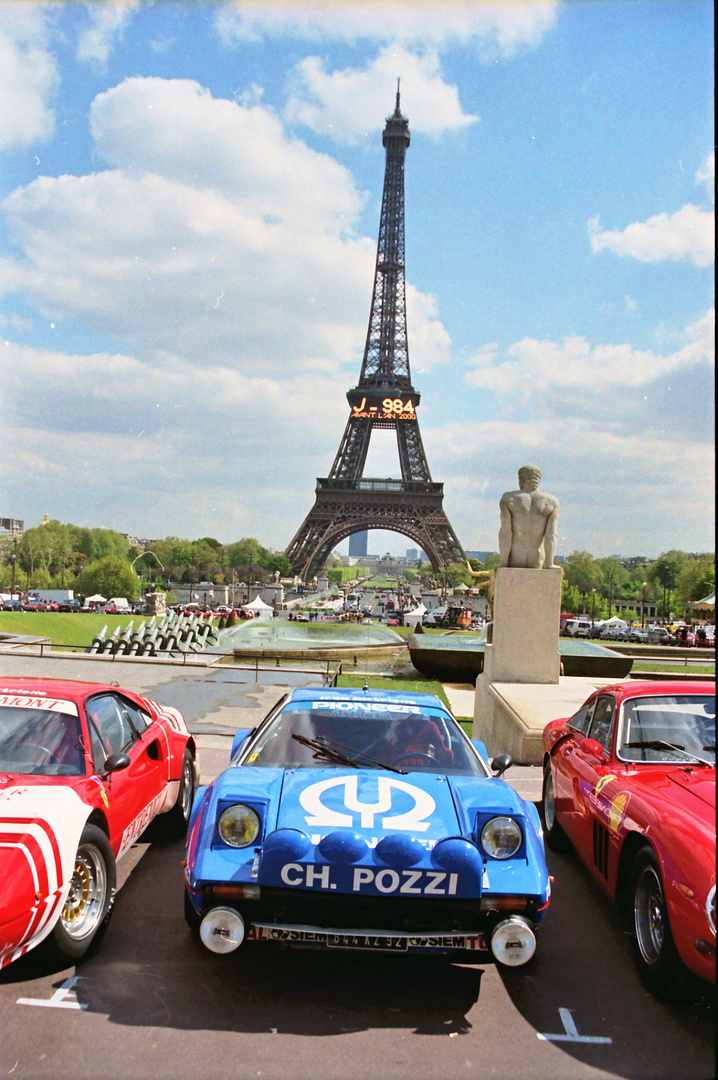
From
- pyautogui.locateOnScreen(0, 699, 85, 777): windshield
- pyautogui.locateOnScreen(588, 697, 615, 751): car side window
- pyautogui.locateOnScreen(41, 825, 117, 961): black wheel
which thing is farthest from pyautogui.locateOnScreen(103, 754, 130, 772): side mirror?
pyautogui.locateOnScreen(588, 697, 615, 751): car side window

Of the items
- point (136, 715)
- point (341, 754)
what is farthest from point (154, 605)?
point (341, 754)

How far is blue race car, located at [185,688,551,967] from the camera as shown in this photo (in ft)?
11.2

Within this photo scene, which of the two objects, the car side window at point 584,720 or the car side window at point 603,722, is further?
the car side window at point 584,720

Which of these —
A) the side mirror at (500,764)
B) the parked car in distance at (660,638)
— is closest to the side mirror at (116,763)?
the side mirror at (500,764)

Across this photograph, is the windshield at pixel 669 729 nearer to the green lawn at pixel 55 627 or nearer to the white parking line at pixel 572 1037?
the white parking line at pixel 572 1037

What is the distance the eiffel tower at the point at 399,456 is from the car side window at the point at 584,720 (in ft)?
241

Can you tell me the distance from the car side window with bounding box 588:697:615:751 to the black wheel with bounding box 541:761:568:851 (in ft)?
2.96

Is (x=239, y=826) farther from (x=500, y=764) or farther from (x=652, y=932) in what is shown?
(x=652, y=932)

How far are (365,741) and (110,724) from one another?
1778mm

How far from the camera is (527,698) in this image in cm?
1074

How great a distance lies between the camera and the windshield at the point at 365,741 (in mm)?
4594

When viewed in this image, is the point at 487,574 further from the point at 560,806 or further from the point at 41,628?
the point at 41,628

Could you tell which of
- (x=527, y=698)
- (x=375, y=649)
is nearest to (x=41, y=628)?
(x=375, y=649)

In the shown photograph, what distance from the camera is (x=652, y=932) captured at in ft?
12.5
